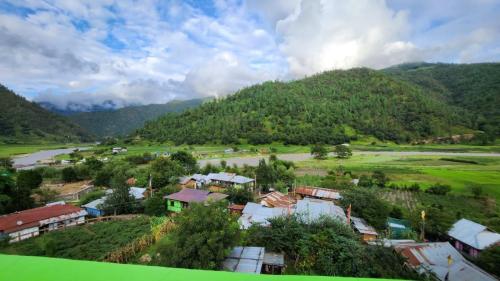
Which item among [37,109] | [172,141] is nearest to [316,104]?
[172,141]

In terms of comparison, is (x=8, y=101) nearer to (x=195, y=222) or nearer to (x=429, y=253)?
(x=195, y=222)

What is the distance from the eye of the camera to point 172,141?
7681 centimetres

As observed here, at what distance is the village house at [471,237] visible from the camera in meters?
13.8

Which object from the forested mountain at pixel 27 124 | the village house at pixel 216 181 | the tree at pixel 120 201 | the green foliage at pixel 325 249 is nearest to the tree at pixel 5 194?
the tree at pixel 120 201

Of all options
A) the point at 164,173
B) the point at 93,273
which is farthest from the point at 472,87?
the point at 93,273

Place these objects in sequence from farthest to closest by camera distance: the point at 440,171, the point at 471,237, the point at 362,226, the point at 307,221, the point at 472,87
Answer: the point at 472,87
the point at 440,171
the point at 362,226
the point at 471,237
the point at 307,221

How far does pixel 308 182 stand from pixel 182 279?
27.6m

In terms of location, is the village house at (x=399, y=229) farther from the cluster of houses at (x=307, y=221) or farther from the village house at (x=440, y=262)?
the village house at (x=440, y=262)

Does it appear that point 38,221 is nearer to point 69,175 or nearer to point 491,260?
point 69,175

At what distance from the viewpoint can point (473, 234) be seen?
14602 millimetres

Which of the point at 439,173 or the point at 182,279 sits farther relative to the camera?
the point at 439,173

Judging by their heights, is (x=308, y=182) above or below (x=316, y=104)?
below

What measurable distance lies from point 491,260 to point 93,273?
14912 mm

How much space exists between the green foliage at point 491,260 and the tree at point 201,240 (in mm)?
10390
